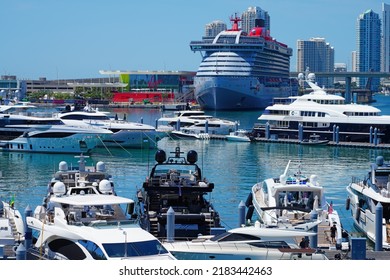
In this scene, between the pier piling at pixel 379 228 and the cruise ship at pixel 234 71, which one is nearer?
the pier piling at pixel 379 228

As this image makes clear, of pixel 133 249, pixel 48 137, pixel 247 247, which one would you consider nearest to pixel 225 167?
pixel 48 137

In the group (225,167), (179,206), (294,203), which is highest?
(179,206)

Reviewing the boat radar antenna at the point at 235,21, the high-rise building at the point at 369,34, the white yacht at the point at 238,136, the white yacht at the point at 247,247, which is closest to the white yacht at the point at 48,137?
the white yacht at the point at 238,136

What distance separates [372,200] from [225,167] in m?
11.4

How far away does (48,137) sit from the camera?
28.3m

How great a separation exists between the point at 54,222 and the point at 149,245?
156cm

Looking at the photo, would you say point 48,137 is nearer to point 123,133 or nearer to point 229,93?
point 123,133

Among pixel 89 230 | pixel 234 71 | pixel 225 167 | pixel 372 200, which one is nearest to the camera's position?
pixel 89 230

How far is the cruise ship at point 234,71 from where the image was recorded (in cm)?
6288

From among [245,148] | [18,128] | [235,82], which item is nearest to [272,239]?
[18,128]

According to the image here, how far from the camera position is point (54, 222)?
7891 millimetres

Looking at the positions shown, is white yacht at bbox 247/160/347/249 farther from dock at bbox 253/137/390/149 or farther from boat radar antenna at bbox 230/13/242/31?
boat radar antenna at bbox 230/13/242/31

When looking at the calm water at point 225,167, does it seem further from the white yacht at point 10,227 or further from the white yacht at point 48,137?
the white yacht at point 10,227

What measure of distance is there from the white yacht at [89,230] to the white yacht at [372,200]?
4345mm
